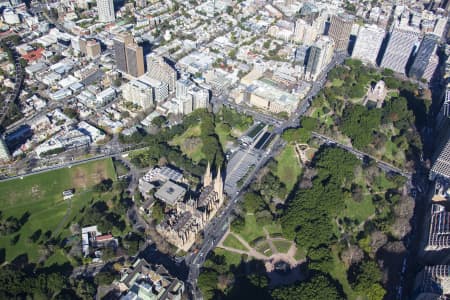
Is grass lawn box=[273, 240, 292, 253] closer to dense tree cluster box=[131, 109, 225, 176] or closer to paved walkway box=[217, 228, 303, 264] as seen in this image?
paved walkway box=[217, 228, 303, 264]

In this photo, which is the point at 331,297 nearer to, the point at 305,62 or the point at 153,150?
the point at 153,150

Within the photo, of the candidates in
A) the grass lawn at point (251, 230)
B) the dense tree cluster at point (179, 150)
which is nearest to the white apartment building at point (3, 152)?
the dense tree cluster at point (179, 150)

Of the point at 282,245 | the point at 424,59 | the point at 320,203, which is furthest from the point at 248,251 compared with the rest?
the point at 424,59

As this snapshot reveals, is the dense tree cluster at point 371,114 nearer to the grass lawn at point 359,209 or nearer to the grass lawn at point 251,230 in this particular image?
the grass lawn at point 359,209

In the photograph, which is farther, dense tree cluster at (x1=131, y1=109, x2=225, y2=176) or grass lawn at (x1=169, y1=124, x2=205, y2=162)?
grass lawn at (x1=169, y1=124, x2=205, y2=162)

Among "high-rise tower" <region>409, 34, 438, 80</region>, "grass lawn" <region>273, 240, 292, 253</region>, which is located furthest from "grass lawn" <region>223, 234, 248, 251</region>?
"high-rise tower" <region>409, 34, 438, 80</region>

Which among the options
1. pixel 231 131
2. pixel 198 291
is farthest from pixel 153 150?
pixel 198 291
